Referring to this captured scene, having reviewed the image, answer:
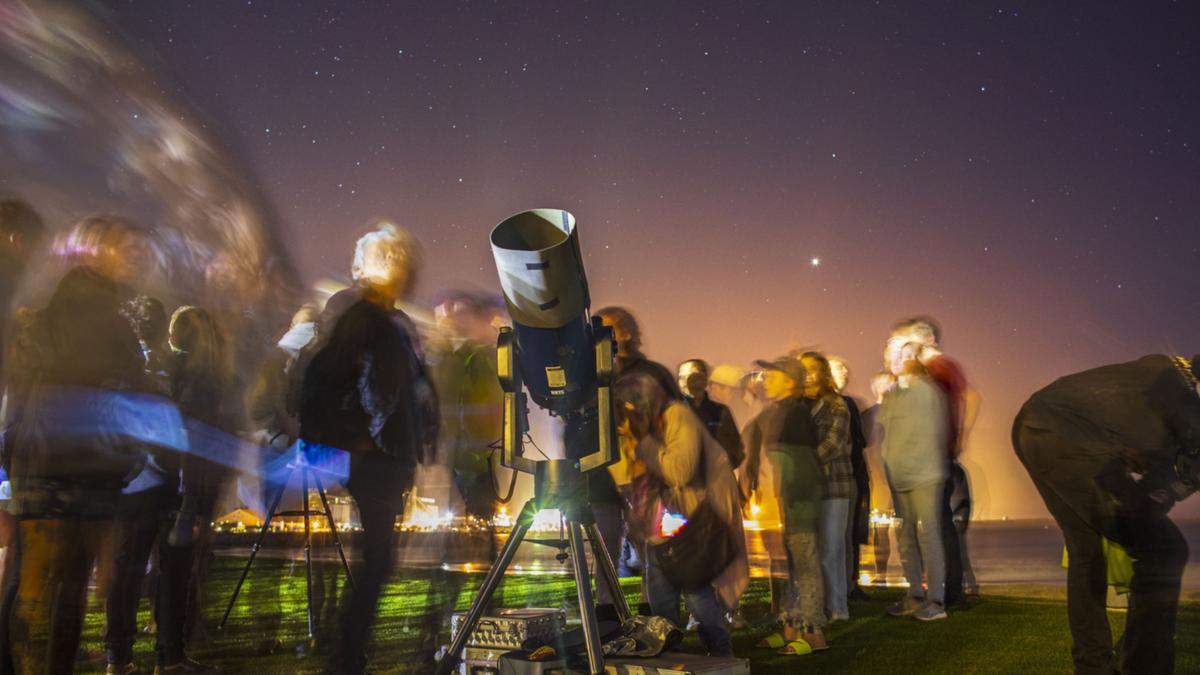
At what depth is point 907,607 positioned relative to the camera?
5.71 meters

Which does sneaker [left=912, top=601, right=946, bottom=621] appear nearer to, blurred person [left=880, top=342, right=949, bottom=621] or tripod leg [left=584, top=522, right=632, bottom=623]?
blurred person [left=880, top=342, right=949, bottom=621]

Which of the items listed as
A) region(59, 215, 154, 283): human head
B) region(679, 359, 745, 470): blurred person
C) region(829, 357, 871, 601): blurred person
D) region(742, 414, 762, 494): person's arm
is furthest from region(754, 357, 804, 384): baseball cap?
region(59, 215, 154, 283): human head

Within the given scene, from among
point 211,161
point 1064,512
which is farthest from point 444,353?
point 1064,512

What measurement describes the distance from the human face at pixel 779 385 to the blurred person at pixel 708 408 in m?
0.93

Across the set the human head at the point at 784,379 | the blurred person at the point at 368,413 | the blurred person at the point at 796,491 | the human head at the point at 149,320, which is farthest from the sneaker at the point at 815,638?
the human head at the point at 149,320

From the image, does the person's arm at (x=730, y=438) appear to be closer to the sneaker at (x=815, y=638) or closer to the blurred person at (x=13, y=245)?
the sneaker at (x=815, y=638)

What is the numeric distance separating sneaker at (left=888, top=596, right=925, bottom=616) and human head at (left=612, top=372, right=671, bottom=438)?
8.74 feet

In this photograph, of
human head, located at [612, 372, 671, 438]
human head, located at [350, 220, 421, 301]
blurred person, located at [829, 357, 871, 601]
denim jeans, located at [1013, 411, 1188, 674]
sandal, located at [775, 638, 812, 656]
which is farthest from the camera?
blurred person, located at [829, 357, 871, 601]

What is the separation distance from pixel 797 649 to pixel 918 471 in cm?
162

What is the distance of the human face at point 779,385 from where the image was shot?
5211 mm

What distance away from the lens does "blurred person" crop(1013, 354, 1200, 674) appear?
10.2 feet

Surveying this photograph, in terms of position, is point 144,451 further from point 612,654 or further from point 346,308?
point 612,654

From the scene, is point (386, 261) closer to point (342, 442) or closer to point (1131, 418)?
point (342, 442)

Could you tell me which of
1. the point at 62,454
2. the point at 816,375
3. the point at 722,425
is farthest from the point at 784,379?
the point at 62,454
